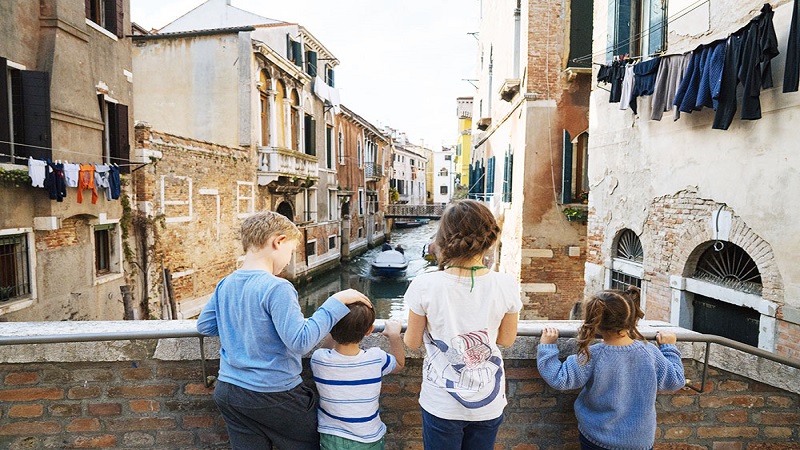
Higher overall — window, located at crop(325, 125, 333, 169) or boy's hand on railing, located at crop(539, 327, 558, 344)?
window, located at crop(325, 125, 333, 169)

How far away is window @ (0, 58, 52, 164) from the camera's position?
734 cm

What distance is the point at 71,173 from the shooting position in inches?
309

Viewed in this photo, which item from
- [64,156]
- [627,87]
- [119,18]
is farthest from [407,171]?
[627,87]

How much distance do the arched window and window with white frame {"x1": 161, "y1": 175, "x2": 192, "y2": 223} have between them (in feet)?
30.5

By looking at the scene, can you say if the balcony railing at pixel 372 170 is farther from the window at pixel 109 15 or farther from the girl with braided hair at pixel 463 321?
the girl with braided hair at pixel 463 321

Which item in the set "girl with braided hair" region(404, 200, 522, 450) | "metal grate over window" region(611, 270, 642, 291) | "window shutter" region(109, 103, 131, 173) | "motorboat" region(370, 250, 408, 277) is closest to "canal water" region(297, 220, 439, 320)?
"motorboat" region(370, 250, 408, 277)

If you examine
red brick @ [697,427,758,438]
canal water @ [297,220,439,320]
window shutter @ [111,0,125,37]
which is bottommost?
canal water @ [297,220,439,320]

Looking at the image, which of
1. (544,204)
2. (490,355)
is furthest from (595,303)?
(544,204)

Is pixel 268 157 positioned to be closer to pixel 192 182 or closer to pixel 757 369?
pixel 192 182

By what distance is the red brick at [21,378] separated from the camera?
215 centimetres

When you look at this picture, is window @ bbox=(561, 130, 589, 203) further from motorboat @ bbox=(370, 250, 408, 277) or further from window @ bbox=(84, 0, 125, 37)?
motorboat @ bbox=(370, 250, 408, 277)

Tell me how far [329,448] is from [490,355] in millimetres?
722

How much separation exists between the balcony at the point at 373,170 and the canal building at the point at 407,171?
7894mm

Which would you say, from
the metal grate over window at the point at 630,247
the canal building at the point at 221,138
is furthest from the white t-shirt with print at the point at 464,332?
the canal building at the point at 221,138
